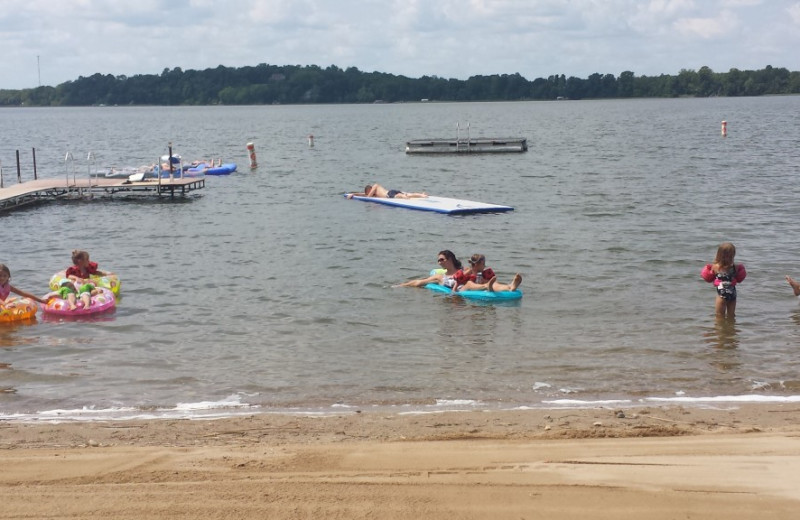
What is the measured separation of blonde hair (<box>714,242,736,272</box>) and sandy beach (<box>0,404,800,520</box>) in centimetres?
446

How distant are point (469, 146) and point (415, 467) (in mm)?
48645

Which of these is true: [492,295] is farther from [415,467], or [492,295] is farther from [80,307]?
[415,467]

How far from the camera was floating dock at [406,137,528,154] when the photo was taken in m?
54.3

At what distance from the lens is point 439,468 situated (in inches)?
263

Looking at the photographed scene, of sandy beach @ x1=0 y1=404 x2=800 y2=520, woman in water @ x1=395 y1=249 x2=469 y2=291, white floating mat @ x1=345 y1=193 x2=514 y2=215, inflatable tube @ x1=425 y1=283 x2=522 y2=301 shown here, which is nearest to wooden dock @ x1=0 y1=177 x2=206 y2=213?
white floating mat @ x1=345 y1=193 x2=514 y2=215

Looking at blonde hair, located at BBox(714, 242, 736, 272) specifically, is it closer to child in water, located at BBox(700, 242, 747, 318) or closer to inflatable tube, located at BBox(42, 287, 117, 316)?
child in water, located at BBox(700, 242, 747, 318)

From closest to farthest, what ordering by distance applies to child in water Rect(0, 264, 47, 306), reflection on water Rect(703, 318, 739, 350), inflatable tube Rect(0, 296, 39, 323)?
1. reflection on water Rect(703, 318, 739, 350)
2. inflatable tube Rect(0, 296, 39, 323)
3. child in water Rect(0, 264, 47, 306)

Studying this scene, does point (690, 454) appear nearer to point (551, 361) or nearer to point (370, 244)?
point (551, 361)

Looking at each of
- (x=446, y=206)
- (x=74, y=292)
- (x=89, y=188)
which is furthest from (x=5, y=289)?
(x=89, y=188)

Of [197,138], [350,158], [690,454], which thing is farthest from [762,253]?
[197,138]

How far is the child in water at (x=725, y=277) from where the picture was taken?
13140 mm

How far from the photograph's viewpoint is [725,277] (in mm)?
13250

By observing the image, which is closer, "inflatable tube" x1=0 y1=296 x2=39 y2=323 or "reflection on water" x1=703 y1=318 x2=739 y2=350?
"reflection on water" x1=703 y1=318 x2=739 y2=350

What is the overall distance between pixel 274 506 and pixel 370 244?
1671 centimetres
